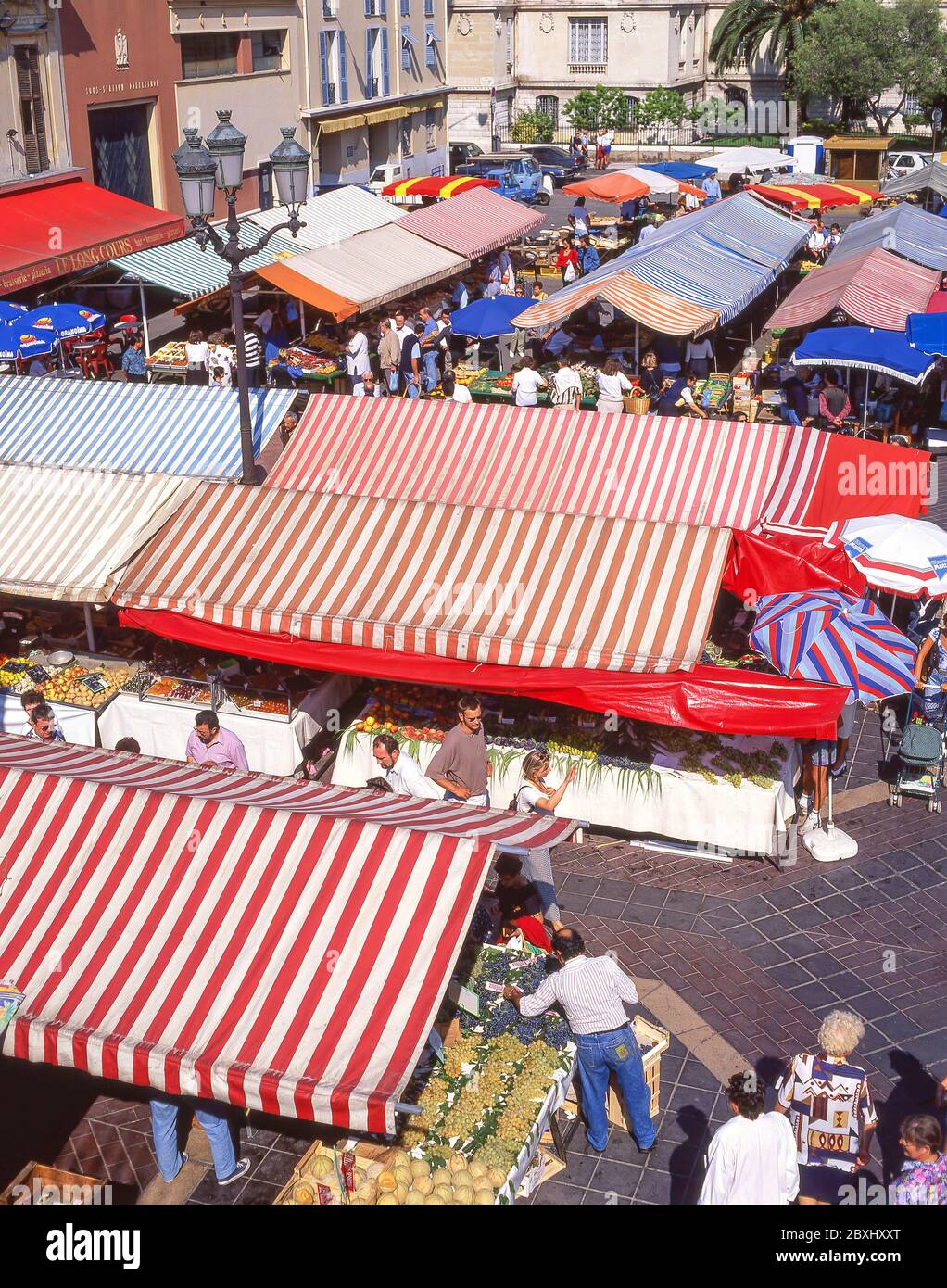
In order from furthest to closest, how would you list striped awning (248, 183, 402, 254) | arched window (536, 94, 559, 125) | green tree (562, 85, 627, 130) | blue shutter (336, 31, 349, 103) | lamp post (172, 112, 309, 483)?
arched window (536, 94, 559, 125) < green tree (562, 85, 627, 130) < blue shutter (336, 31, 349, 103) < striped awning (248, 183, 402, 254) < lamp post (172, 112, 309, 483)

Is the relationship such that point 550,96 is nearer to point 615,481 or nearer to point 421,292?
point 421,292

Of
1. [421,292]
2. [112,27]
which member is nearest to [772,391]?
[421,292]

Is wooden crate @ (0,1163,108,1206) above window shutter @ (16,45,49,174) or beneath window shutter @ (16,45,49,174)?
beneath

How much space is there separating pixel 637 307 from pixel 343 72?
2351 cm

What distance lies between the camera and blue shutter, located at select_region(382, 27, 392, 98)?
44.1 meters

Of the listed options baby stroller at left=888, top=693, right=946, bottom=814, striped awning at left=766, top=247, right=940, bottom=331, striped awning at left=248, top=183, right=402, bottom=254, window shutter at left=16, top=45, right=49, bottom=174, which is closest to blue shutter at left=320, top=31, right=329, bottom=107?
striped awning at left=248, top=183, right=402, bottom=254

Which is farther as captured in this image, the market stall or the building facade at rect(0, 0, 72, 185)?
the building facade at rect(0, 0, 72, 185)

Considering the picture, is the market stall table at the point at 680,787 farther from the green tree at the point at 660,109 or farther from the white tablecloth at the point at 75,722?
the green tree at the point at 660,109

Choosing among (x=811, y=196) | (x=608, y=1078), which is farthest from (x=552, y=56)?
(x=608, y=1078)

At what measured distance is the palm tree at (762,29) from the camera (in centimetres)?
5891

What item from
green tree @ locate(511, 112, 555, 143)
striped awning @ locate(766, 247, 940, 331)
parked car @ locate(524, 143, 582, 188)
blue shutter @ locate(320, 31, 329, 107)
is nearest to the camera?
striped awning @ locate(766, 247, 940, 331)

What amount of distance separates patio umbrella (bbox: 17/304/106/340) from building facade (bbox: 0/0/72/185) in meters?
6.23

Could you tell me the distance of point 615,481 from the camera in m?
14.0

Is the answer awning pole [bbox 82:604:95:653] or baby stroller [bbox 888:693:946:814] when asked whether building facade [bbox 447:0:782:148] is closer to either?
awning pole [bbox 82:604:95:653]
